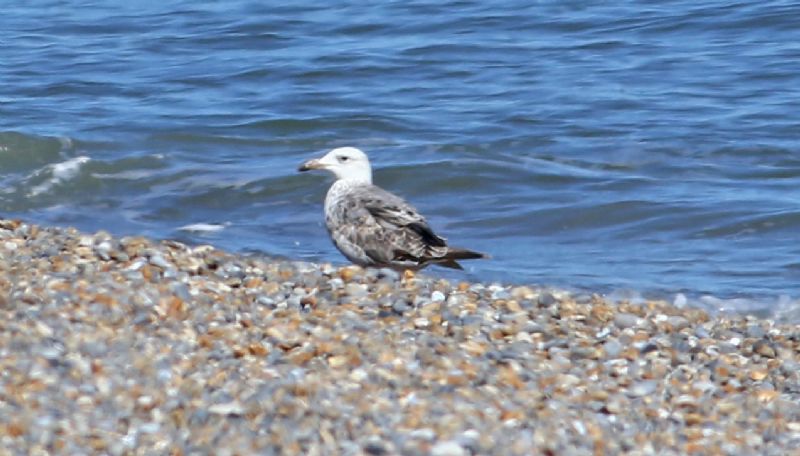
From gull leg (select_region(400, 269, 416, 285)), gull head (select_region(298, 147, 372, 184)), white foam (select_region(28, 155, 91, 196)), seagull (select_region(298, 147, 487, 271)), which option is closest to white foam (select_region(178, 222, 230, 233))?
white foam (select_region(28, 155, 91, 196))

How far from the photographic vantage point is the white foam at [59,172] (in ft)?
43.6

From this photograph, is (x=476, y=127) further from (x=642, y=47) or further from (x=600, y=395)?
(x=600, y=395)

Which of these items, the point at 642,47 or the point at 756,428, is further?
the point at 642,47

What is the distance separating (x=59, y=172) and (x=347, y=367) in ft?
26.5

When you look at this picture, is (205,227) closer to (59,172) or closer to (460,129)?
(59,172)

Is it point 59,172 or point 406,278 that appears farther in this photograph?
point 59,172

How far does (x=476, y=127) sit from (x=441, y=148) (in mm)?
914

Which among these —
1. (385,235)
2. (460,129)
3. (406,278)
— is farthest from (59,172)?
(406,278)

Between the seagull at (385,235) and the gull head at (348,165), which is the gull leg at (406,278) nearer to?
the seagull at (385,235)

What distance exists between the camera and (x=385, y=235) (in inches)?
362

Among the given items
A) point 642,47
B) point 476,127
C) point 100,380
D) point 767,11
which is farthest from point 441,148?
point 100,380

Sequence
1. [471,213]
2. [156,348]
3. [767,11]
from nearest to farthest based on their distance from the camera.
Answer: [156,348]
[471,213]
[767,11]

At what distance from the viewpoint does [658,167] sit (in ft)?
44.4

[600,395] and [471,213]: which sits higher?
[600,395]
